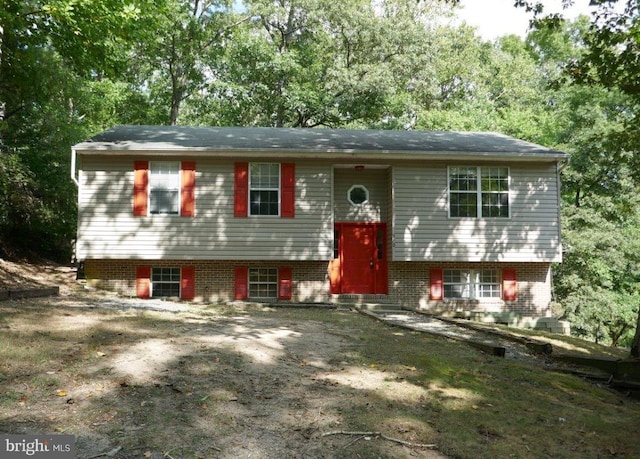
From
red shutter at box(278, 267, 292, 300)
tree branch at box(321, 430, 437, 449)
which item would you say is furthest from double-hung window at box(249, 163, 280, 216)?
tree branch at box(321, 430, 437, 449)

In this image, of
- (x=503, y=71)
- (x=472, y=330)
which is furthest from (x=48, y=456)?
(x=503, y=71)

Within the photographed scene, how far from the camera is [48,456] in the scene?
3246mm

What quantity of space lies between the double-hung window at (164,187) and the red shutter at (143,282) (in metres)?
1.76

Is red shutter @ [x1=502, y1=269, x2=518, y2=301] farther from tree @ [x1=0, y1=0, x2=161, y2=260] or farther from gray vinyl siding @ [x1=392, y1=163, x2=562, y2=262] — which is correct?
tree @ [x1=0, y1=0, x2=161, y2=260]

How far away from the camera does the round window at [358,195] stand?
49.0 feet

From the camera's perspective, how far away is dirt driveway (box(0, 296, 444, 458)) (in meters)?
3.66

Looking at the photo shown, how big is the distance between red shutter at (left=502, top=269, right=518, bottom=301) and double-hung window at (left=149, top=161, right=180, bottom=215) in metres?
9.94

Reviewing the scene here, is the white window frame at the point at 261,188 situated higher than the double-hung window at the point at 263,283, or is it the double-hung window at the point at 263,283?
the white window frame at the point at 261,188

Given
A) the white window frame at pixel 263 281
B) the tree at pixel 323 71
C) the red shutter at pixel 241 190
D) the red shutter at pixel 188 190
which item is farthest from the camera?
the tree at pixel 323 71

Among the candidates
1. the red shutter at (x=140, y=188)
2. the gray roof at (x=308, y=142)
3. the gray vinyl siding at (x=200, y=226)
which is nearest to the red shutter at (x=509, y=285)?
the gray roof at (x=308, y=142)

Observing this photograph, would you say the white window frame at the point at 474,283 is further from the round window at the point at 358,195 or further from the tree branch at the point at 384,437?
the tree branch at the point at 384,437

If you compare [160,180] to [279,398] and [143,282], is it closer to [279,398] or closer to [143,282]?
[143,282]

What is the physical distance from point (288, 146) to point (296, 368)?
9373 millimetres

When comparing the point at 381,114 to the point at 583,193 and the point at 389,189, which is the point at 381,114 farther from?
the point at 389,189
